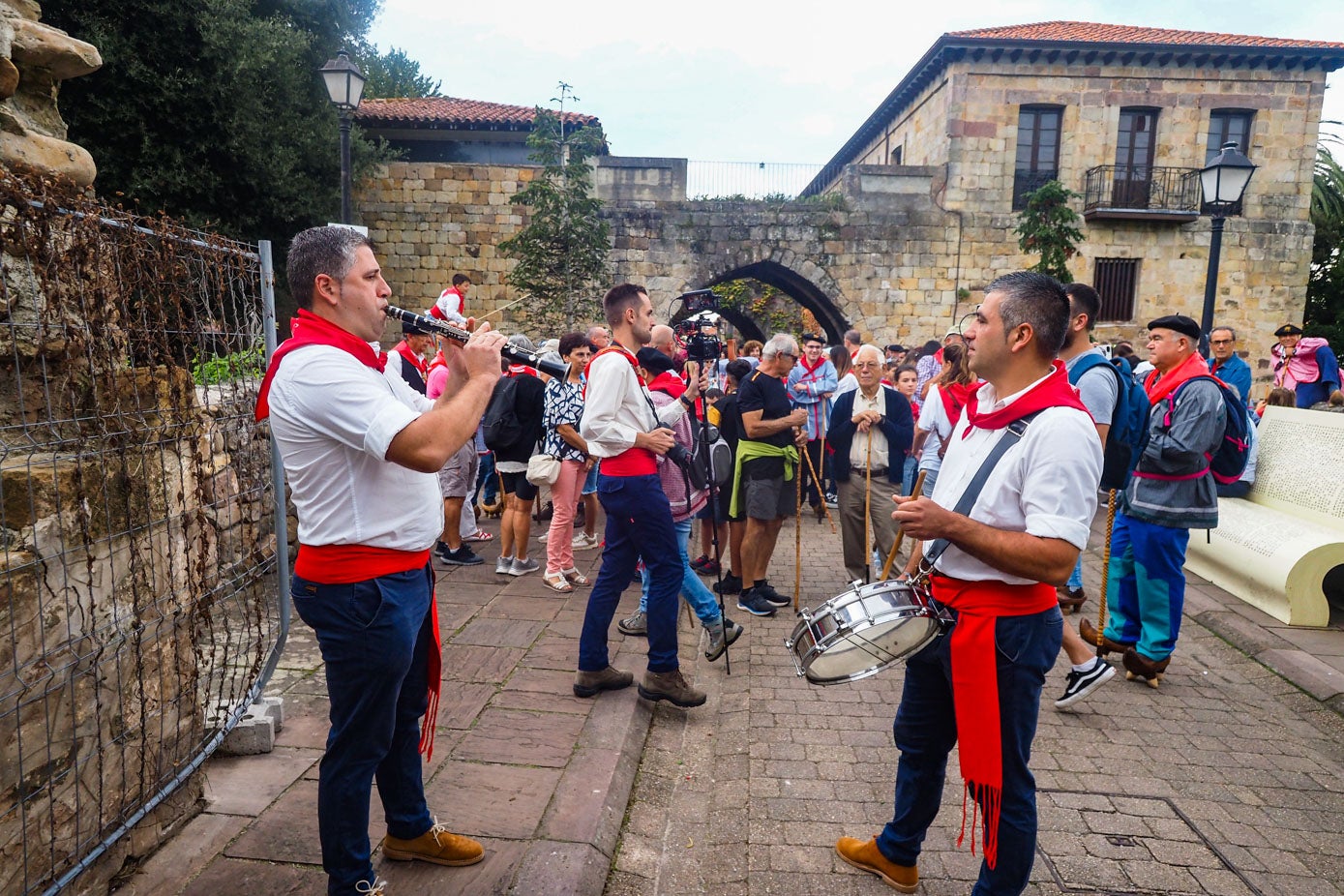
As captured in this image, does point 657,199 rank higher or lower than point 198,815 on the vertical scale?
higher

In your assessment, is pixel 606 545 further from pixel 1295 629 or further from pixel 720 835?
pixel 1295 629

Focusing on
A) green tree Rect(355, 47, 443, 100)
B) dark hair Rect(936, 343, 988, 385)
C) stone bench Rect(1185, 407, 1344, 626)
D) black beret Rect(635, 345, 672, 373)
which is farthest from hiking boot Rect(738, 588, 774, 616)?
green tree Rect(355, 47, 443, 100)

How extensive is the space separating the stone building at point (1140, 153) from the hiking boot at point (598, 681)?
15.1 metres

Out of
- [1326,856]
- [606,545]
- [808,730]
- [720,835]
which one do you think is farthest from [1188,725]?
[606,545]

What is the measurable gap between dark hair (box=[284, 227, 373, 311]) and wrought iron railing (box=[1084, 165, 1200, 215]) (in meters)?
18.6

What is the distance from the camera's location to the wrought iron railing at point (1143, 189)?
1744 centimetres

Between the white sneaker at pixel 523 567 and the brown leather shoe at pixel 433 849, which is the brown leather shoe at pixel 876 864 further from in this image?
the white sneaker at pixel 523 567

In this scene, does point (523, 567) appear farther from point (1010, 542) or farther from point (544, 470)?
point (1010, 542)

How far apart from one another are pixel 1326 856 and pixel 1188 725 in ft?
3.76

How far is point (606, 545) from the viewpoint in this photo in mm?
4059

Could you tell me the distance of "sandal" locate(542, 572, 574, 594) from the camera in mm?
5980

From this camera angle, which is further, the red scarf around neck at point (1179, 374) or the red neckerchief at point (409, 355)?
the red neckerchief at point (409, 355)

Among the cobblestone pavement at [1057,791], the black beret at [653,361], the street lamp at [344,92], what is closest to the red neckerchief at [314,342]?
the cobblestone pavement at [1057,791]

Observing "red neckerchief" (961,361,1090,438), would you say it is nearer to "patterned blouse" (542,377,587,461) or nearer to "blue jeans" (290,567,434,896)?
"blue jeans" (290,567,434,896)
